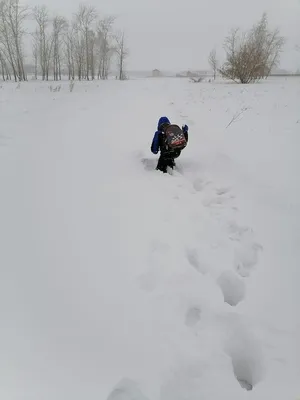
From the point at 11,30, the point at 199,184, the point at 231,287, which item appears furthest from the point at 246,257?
the point at 11,30

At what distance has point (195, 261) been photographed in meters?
2.32

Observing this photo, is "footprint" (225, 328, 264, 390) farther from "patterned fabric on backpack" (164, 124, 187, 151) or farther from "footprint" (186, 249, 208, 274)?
"patterned fabric on backpack" (164, 124, 187, 151)

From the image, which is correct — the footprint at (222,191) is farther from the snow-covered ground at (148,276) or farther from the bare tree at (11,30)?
the bare tree at (11,30)

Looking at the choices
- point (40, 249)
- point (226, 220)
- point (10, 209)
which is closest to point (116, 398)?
point (40, 249)

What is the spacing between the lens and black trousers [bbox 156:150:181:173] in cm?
391

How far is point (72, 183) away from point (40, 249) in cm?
137

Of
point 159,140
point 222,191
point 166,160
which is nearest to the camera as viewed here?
point 222,191

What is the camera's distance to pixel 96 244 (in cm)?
240

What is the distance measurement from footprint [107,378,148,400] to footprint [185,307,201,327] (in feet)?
1.73

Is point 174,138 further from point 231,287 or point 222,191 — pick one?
point 231,287

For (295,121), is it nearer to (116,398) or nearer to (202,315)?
(202,315)

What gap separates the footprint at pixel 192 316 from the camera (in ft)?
5.79

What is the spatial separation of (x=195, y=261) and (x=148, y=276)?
488 mm

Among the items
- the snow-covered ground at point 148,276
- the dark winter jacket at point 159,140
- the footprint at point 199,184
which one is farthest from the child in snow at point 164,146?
the footprint at point 199,184
